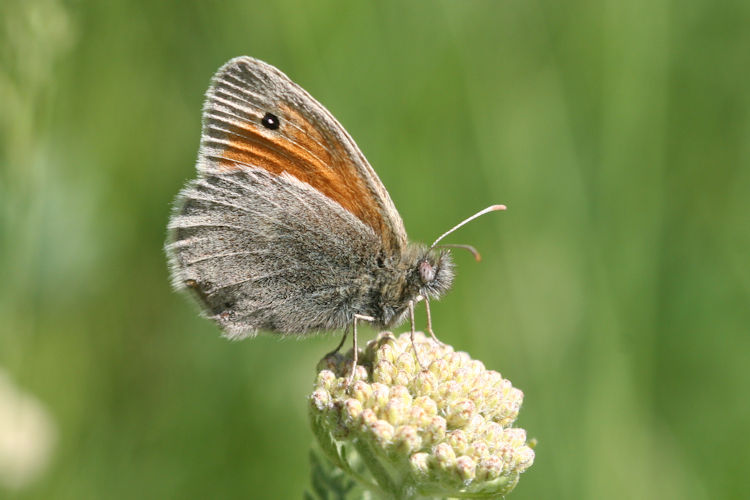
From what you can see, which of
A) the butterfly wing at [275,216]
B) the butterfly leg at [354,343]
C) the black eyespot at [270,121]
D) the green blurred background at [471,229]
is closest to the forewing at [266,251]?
the butterfly wing at [275,216]

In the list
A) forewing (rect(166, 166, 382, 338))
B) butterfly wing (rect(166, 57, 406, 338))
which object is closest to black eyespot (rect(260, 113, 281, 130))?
butterfly wing (rect(166, 57, 406, 338))

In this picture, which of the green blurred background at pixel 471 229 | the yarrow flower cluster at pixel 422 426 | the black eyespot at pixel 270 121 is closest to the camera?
the yarrow flower cluster at pixel 422 426

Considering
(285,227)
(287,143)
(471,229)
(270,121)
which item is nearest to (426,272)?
(285,227)

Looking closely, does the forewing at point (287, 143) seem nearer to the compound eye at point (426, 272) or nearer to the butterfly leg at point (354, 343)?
the compound eye at point (426, 272)

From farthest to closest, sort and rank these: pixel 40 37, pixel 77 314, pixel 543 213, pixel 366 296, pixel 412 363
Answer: pixel 543 213
pixel 77 314
pixel 40 37
pixel 366 296
pixel 412 363

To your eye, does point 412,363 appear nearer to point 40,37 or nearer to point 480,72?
point 40,37

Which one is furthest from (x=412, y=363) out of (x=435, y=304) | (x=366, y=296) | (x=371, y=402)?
(x=435, y=304)
